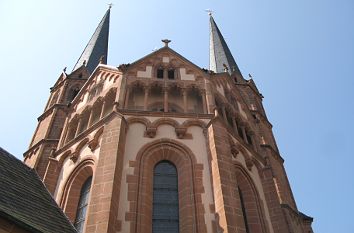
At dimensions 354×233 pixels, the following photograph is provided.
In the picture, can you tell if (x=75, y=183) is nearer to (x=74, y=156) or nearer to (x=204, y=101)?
(x=74, y=156)

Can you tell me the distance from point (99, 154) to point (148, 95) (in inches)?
169

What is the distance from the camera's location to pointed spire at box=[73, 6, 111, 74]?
36478 millimetres

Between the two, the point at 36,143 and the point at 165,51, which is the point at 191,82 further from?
the point at 36,143

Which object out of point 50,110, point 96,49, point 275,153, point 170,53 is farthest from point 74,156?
point 96,49

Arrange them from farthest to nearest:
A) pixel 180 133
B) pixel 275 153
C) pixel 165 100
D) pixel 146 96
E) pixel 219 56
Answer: pixel 219 56 < pixel 275 153 < pixel 146 96 < pixel 165 100 < pixel 180 133

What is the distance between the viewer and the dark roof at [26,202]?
9539mm

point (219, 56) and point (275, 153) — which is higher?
point (219, 56)

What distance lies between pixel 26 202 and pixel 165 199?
14.4 ft

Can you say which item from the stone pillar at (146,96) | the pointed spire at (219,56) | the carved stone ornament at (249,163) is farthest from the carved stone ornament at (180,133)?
the pointed spire at (219,56)

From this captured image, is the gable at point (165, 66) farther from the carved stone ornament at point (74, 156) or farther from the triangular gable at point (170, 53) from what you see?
the carved stone ornament at point (74, 156)

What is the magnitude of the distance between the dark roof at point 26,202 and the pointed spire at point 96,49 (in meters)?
21.1

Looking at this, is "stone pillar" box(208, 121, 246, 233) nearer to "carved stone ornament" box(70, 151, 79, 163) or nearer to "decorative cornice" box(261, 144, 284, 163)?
"carved stone ornament" box(70, 151, 79, 163)

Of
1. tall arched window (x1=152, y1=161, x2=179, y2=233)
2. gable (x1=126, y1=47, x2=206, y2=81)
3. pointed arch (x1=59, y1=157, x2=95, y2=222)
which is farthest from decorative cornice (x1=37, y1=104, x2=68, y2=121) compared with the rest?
tall arched window (x1=152, y1=161, x2=179, y2=233)

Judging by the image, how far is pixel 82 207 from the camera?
1420cm
